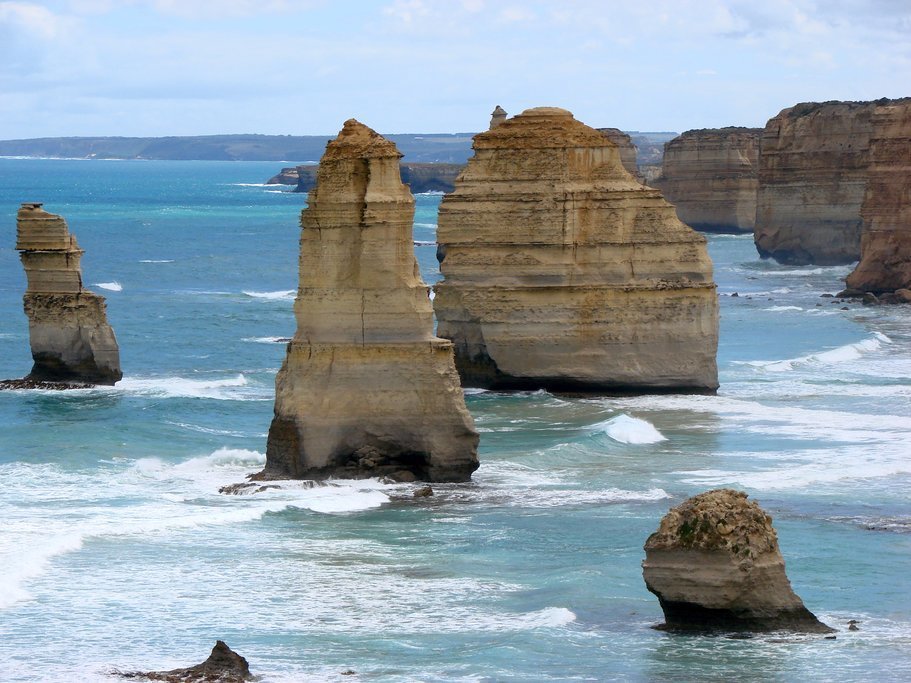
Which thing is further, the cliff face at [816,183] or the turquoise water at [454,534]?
the cliff face at [816,183]

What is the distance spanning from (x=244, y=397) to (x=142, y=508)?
46.7 ft

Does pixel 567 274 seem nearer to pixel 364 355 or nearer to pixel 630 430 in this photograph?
pixel 630 430

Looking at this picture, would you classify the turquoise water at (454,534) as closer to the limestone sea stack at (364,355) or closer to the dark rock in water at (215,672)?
the dark rock in water at (215,672)

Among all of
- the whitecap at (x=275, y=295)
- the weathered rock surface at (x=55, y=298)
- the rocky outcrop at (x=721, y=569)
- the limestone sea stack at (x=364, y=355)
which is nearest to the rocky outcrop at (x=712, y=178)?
the whitecap at (x=275, y=295)

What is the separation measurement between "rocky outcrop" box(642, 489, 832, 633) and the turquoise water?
13.6 inches

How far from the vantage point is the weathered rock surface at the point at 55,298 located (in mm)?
41375

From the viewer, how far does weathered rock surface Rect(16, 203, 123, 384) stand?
1629 inches

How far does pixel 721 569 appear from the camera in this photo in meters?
20.0

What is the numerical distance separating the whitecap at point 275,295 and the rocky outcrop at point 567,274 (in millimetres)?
34786

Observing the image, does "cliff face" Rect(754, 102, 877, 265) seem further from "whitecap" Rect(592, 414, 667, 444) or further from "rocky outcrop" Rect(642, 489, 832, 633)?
"rocky outcrop" Rect(642, 489, 832, 633)

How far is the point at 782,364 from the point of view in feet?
160

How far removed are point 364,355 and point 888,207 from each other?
45611 mm

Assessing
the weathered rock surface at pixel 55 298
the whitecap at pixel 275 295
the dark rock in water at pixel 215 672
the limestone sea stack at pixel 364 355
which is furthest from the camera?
the whitecap at pixel 275 295

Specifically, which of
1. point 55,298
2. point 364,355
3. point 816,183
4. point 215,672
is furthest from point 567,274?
point 816,183
